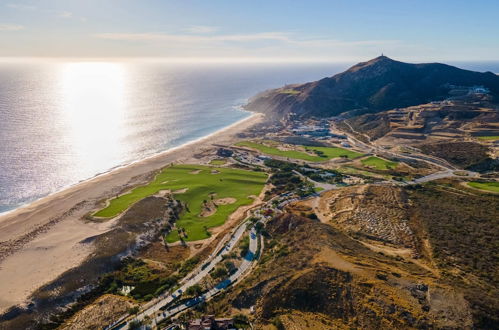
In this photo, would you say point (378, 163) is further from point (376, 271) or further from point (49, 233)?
point (49, 233)

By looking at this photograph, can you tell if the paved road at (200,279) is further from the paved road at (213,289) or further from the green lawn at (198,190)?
the green lawn at (198,190)

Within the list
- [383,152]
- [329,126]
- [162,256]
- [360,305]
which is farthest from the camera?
[329,126]

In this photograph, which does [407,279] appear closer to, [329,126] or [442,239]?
[442,239]

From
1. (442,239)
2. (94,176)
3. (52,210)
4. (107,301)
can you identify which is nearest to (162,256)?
(107,301)

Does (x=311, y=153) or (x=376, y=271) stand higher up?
(x=311, y=153)

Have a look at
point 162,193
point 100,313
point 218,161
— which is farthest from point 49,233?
point 218,161
